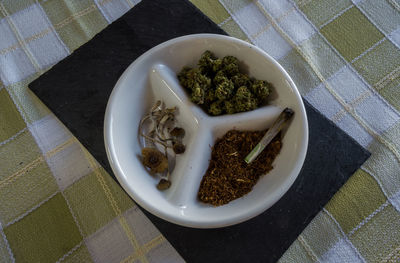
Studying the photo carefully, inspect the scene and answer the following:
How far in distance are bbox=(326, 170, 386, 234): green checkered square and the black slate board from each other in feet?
0.09

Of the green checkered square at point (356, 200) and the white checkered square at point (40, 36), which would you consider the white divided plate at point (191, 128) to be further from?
the white checkered square at point (40, 36)

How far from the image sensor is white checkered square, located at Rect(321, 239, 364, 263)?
0.94 meters

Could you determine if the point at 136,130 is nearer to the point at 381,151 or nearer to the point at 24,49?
the point at 24,49

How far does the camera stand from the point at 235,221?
80cm

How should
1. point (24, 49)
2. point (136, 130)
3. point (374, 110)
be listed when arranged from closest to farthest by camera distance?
point (136, 130) < point (374, 110) < point (24, 49)

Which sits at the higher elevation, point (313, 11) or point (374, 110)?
point (313, 11)

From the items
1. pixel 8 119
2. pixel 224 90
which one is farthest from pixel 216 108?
pixel 8 119

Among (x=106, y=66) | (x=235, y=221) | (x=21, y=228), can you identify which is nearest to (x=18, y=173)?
(x=21, y=228)

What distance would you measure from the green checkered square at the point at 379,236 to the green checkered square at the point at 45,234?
83 cm

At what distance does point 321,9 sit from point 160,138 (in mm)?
769

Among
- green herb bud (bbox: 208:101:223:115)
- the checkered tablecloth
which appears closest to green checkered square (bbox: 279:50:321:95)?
the checkered tablecloth

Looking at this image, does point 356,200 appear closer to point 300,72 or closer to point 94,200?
point 300,72

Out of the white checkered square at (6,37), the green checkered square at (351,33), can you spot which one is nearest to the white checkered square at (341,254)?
the green checkered square at (351,33)

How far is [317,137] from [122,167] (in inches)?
23.7
